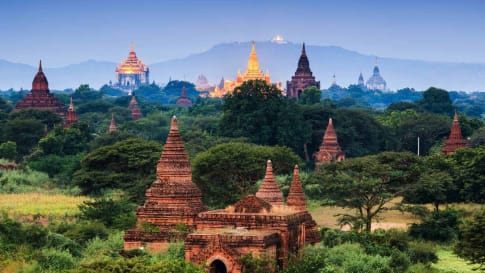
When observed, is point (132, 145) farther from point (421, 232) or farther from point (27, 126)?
point (27, 126)

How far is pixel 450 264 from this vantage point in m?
44.4

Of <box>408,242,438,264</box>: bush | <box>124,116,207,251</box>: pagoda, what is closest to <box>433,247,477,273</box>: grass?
<box>408,242,438,264</box>: bush

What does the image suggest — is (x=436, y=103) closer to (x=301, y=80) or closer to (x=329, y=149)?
(x=301, y=80)

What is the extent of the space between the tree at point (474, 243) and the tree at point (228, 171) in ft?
61.6

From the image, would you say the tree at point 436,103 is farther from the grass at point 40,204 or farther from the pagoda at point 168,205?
the pagoda at point 168,205

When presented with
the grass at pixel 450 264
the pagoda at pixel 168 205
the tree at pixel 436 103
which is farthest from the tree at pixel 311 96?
the pagoda at pixel 168 205

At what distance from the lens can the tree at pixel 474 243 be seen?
38.4 m

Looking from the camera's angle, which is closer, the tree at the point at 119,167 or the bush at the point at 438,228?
the bush at the point at 438,228

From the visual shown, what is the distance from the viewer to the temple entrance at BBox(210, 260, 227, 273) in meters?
33.5

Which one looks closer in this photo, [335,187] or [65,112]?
[335,187]

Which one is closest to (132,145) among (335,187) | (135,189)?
(135,189)

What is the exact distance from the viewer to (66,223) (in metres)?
49.2

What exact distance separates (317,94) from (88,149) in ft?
136

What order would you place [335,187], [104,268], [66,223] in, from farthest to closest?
[335,187], [66,223], [104,268]
